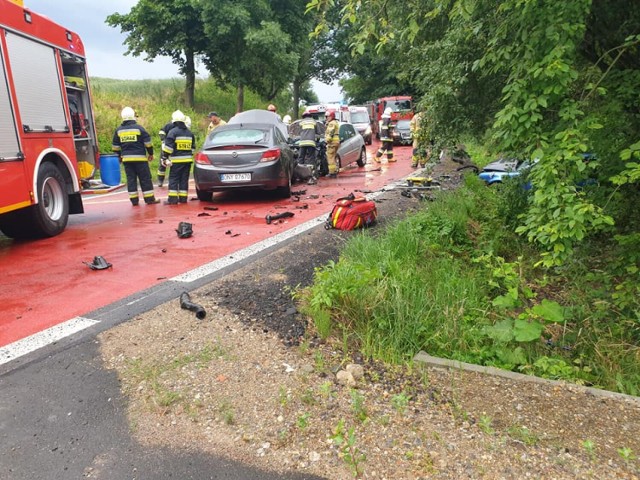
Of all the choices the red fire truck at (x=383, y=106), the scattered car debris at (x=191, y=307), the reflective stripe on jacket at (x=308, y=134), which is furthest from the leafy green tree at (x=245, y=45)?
the scattered car debris at (x=191, y=307)

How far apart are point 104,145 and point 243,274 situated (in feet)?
50.3

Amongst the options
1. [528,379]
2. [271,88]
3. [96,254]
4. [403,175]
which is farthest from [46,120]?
[271,88]

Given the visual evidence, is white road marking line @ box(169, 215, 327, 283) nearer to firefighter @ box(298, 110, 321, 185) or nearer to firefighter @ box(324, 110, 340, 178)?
firefighter @ box(298, 110, 321, 185)

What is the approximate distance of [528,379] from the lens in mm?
2939

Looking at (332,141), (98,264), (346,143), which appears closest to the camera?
(98,264)

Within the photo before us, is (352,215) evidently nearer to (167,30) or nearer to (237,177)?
(237,177)

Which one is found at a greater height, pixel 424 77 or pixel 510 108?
pixel 424 77

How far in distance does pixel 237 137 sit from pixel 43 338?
21.2ft

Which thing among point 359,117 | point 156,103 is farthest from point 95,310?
point 359,117

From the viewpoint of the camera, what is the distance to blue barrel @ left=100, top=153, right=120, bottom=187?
8994 mm

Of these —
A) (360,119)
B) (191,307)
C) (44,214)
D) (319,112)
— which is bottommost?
(191,307)

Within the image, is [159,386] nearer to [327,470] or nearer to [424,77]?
[327,470]

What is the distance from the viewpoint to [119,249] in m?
6.47

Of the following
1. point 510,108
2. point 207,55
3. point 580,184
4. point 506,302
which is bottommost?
point 506,302
